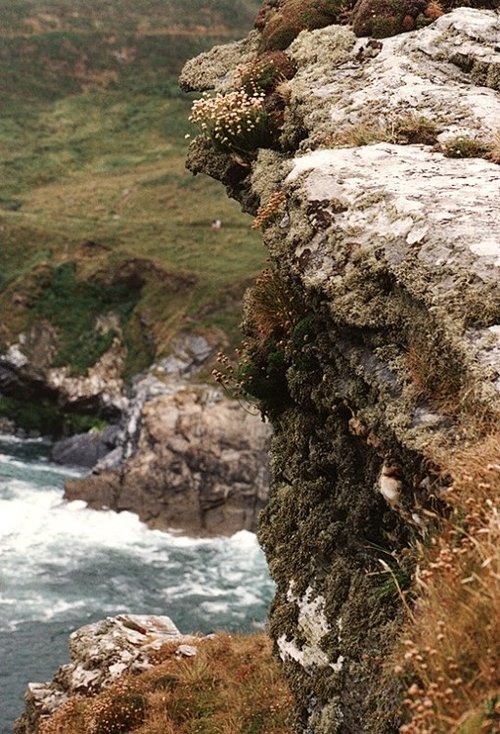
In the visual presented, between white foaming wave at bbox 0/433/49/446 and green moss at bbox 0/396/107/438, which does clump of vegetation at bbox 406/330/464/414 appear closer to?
green moss at bbox 0/396/107/438

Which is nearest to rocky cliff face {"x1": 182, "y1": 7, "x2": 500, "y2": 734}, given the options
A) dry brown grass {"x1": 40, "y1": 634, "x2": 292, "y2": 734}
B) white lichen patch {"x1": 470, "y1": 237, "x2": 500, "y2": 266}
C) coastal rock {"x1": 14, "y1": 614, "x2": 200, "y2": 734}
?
white lichen patch {"x1": 470, "y1": 237, "x2": 500, "y2": 266}

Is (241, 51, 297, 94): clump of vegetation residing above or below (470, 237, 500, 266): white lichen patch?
above

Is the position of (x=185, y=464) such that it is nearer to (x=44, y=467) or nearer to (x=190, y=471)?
(x=190, y=471)

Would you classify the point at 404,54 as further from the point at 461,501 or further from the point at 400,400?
the point at 461,501

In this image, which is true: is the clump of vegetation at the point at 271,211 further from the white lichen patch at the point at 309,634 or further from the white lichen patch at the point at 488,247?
the white lichen patch at the point at 309,634

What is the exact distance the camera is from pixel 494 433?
5.33 metres

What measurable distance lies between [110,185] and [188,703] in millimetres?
86528

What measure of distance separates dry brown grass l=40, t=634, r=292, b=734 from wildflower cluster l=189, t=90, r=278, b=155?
8794 mm

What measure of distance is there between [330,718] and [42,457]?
156ft

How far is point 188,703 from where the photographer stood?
13.9 metres

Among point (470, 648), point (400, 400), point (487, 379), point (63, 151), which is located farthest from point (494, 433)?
point (63, 151)

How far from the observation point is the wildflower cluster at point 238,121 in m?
10.8

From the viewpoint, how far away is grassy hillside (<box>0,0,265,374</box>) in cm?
6091

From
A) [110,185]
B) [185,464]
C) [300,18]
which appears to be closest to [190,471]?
[185,464]
